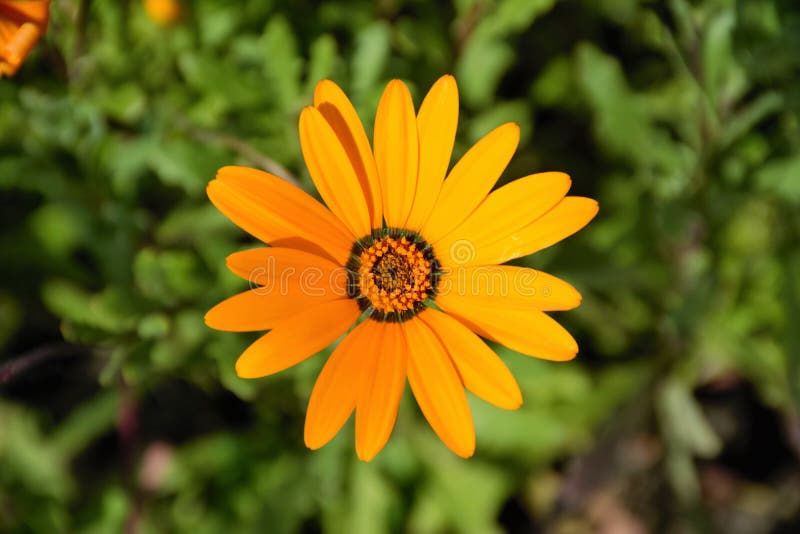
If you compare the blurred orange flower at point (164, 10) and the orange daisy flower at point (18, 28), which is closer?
the orange daisy flower at point (18, 28)

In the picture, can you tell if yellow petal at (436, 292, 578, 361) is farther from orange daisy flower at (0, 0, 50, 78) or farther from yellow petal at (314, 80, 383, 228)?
orange daisy flower at (0, 0, 50, 78)

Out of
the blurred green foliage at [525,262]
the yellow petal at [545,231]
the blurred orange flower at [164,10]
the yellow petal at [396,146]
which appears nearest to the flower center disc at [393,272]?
the yellow petal at [396,146]

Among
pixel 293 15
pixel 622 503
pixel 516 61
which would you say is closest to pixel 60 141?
pixel 293 15

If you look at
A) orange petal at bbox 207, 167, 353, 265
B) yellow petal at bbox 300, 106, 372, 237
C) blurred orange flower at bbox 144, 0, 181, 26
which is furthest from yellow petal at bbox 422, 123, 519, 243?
blurred orange flower at bbox 144, 0, 181, 26

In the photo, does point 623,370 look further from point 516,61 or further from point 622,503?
point 516,61

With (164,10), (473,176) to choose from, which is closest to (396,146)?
(473,176)

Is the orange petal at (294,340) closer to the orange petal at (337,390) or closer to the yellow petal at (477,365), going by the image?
the orange petal at (337,390)
